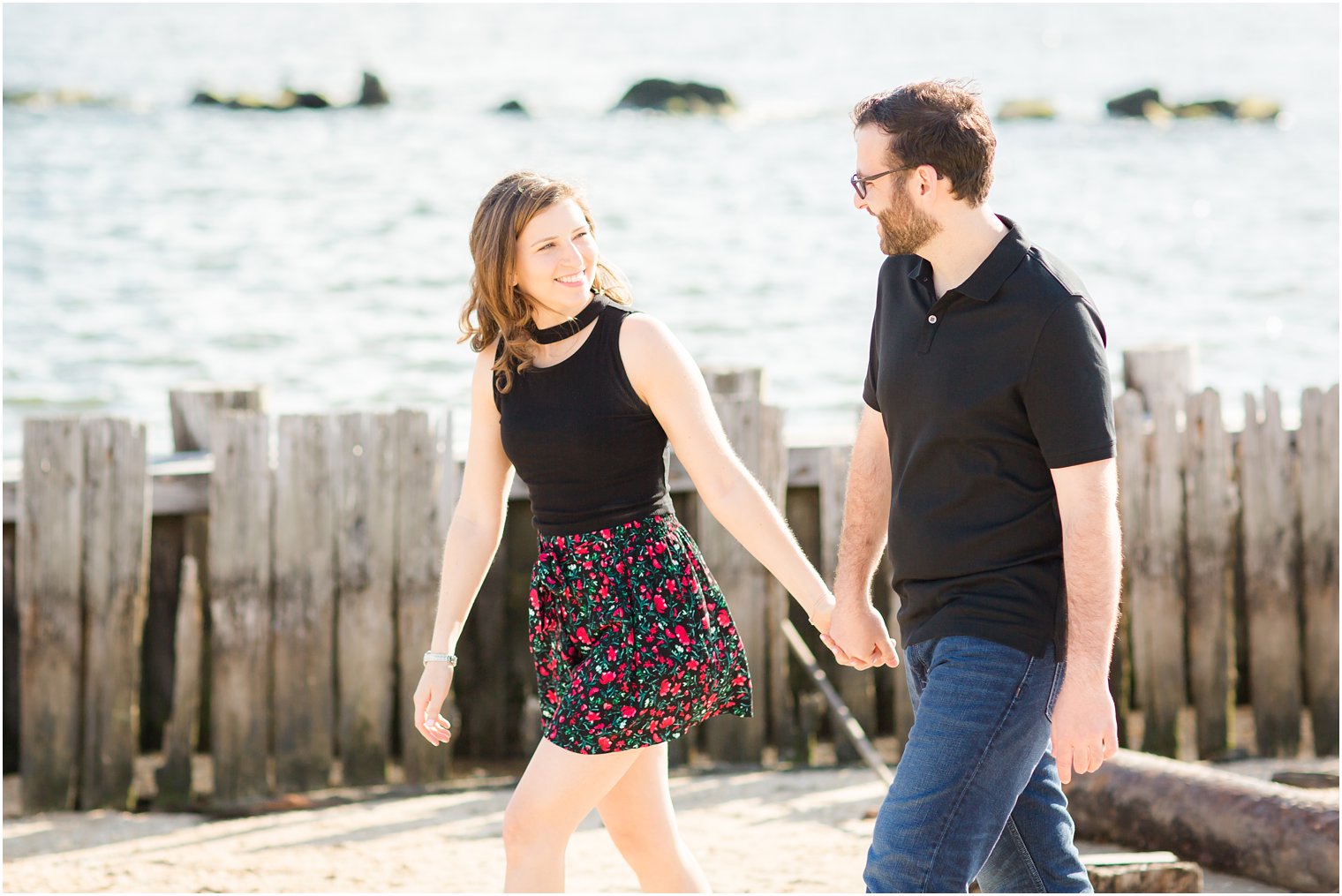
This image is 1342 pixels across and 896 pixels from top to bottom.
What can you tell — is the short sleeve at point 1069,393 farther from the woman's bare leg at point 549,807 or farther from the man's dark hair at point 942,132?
the woman's bare leg at point 549,807

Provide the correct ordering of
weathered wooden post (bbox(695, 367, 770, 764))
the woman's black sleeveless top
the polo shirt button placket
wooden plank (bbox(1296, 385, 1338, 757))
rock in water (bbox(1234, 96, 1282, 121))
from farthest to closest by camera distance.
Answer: rock in water (bbox(1234, 96, 1282, 121))
wooden plank (bbox(1296, 385, 1338, 757))
weathered wooden post (bbox(695, 367, 770, 764))
the woman's black sleeveless top
the polo shirt button placket

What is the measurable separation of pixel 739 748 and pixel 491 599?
3.75 feet

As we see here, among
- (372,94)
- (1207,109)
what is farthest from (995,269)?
(372,94)

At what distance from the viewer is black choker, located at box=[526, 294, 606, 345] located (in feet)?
10.7

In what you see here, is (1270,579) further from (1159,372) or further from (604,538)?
(604,538)

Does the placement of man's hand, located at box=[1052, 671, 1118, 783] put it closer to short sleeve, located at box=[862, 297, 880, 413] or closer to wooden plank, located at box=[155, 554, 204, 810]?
short sleeve, located at box=[862, 297, 880, 413]

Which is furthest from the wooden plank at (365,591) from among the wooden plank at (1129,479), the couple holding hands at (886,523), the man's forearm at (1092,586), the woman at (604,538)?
the man's forearm at (1092,586)

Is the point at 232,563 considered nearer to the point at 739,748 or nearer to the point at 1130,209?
the point at 739,748

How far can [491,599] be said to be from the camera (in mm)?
5828

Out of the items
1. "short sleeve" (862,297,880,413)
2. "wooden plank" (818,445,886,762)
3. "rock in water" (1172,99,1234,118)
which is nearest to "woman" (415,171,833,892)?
"short sleeve" (862,297,880,413)

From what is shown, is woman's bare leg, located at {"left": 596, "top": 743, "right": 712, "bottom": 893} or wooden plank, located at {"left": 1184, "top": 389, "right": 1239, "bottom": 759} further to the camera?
wooden plank, located at {"left": 1184, "top": 389, "right": 1239, "bottom": 759}

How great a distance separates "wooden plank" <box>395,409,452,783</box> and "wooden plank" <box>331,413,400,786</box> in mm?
32

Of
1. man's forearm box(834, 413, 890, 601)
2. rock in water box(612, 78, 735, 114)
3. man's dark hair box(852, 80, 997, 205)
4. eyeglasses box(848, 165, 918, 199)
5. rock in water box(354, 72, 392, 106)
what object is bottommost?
man's forearm box(834, 413, 890, 601)

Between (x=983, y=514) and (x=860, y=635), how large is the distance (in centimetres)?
48
